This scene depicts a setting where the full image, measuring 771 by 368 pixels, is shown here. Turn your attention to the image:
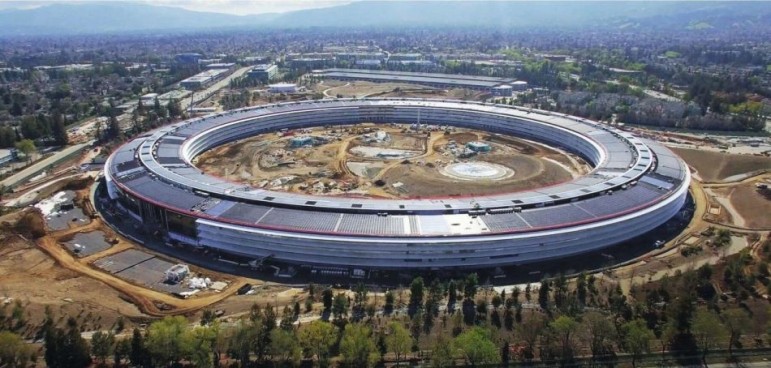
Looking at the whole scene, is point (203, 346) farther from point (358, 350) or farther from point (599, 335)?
point (599, 335)

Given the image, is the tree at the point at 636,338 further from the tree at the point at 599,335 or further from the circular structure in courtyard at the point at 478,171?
the circular structure in courtyard at the point at 478,171

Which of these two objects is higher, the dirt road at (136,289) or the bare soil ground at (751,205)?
the bare soil ground at (751,205)

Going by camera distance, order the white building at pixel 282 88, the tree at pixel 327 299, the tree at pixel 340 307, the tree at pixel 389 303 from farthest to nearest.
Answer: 1. the white building at pixel 282 88
2. the tree at pixel 389 303
3. the tree at pixel 327 299
4. the tree at pixel 340 307

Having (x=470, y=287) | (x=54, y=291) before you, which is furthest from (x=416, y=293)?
(x=54, y=291)

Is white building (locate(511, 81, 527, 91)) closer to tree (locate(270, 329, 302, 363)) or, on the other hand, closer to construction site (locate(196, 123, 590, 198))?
construction site (locate(196, 123, 590, 198))

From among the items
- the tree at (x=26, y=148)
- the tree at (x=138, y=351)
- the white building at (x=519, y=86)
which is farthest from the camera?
the white building at (x=519, y=86)

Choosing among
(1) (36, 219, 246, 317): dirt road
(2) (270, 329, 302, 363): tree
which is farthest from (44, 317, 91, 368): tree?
(2) (270, 329, 302, 363): tree

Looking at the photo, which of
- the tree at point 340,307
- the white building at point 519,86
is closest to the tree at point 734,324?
the tree at point 340,307
